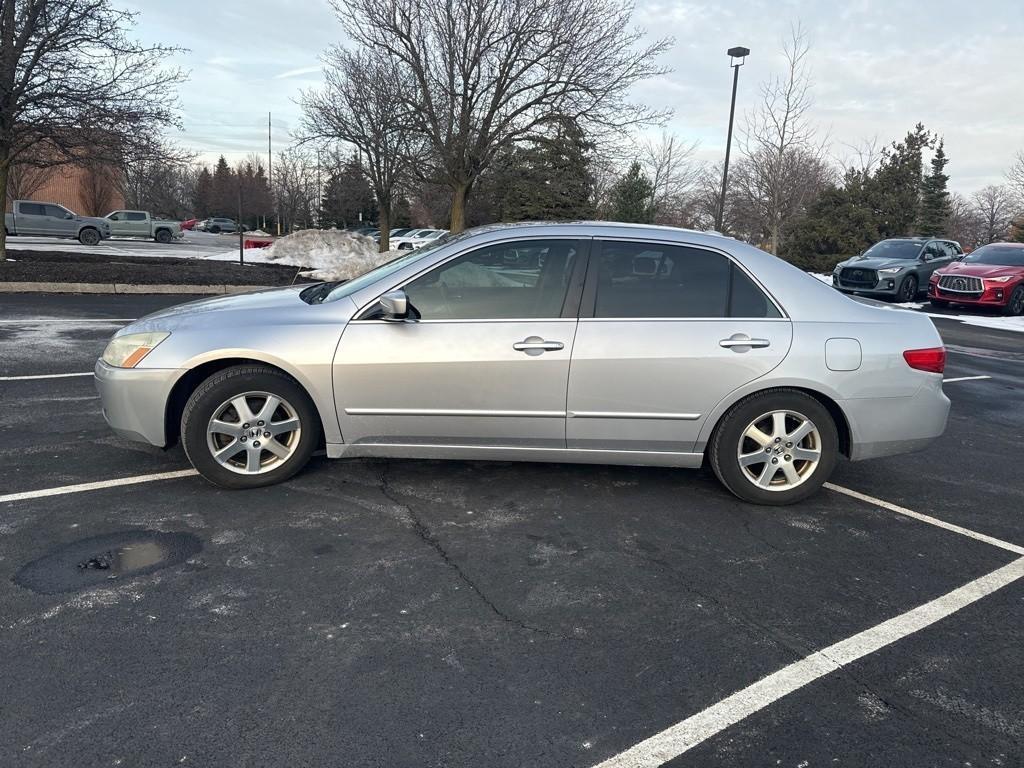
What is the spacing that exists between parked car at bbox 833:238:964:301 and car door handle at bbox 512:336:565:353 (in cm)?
1756

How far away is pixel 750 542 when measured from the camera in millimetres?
3795

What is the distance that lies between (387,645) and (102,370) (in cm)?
270

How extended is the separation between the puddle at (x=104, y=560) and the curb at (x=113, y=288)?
9.76 metres

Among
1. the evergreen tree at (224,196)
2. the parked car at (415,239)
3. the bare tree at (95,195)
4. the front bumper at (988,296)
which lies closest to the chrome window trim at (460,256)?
the front bumper at (988,296)

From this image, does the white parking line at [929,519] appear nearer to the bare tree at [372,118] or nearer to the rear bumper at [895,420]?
the rear bumper at [895,420]

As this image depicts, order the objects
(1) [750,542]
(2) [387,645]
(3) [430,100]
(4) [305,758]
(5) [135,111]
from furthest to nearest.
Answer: (3) [430,100]
(5) [135,111]
(1) [750,542]
(2) [387,645]
(4) [305,758]

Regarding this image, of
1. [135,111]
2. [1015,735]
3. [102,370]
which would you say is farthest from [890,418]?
[135,111]

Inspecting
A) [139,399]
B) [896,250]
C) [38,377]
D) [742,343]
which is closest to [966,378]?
[742,343]

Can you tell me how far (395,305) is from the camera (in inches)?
153

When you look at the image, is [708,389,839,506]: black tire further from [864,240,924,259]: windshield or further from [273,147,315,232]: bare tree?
[273,147,315,232]: bare tree

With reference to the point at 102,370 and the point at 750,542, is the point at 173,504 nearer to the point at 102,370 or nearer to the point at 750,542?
the point at 102,370

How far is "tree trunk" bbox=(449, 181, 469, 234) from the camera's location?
21188mm

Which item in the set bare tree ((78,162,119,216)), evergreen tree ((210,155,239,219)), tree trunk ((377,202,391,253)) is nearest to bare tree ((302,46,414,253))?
tree trunk ((377,202,391,253))

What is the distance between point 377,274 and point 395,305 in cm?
66
